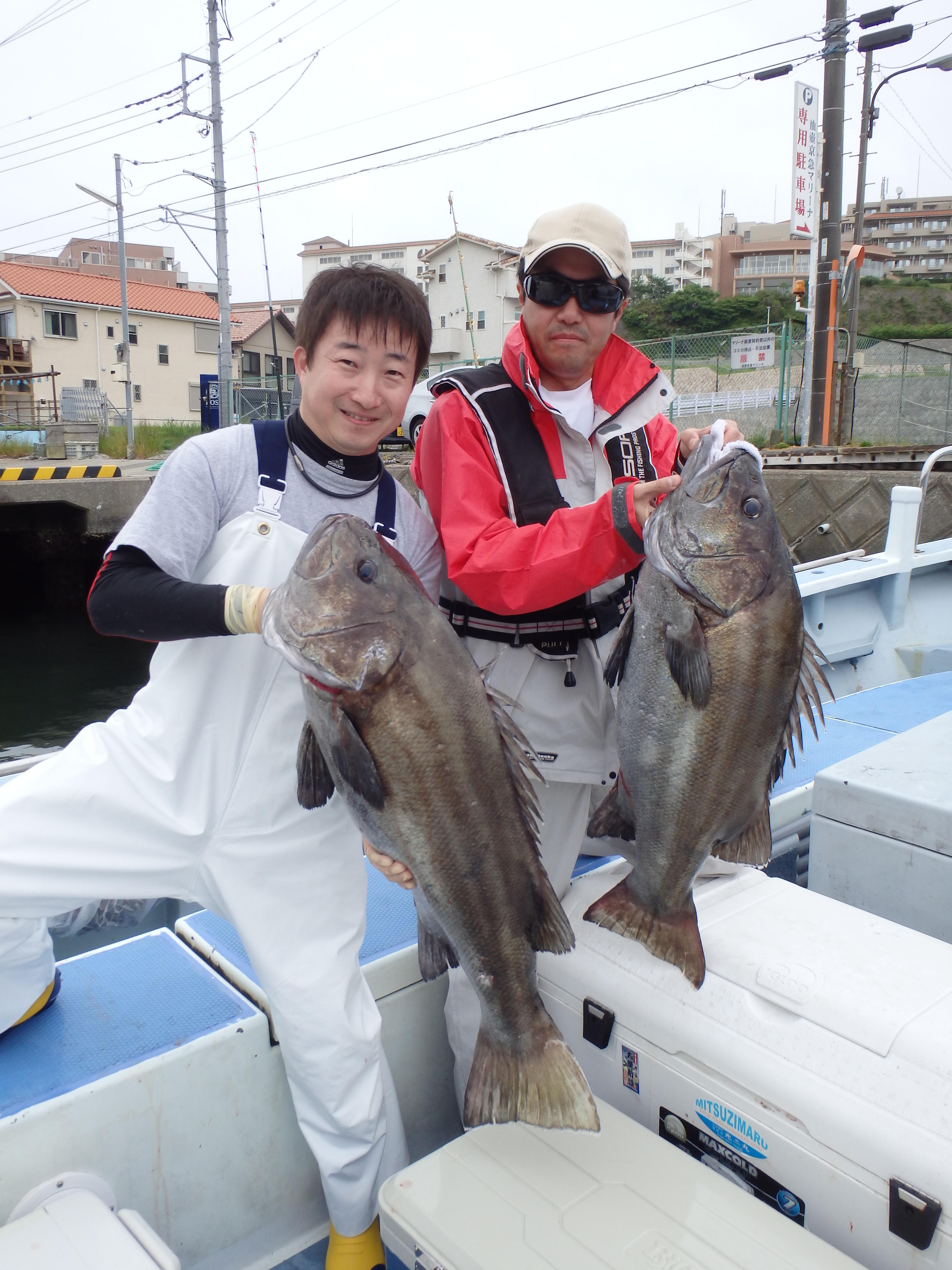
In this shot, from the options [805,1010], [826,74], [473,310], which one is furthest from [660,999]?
[473,310]

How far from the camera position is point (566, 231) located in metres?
2.74

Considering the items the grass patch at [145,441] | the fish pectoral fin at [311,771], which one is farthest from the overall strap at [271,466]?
the grass patch at [145,441]

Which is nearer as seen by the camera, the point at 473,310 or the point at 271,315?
the point at 271,315

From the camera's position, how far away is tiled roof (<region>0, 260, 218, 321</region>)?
47750mm

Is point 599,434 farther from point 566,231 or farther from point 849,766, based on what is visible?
point 849,766

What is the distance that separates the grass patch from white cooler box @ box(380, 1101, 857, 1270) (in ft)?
78.6

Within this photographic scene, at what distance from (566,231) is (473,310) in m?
58.0

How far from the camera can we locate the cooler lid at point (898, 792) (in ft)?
9.45

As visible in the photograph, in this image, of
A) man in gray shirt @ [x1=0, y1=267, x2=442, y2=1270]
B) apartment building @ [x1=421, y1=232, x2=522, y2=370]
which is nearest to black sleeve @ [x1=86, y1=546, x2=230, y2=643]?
man in gray shirt @ [x1=0, y1=267, x2=442, y2=1270]

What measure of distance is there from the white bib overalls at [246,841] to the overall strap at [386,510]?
0.26 m

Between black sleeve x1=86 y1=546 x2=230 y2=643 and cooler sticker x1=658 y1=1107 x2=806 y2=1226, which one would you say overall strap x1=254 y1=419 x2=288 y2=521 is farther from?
cooler sticker x1=658 y1=1107 x2=806 y2=1226

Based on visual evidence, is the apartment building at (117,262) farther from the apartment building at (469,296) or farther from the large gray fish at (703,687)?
the large gray fish at (703,687)

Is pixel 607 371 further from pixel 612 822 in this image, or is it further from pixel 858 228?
pixel 858 228

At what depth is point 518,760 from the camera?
7.72ft
